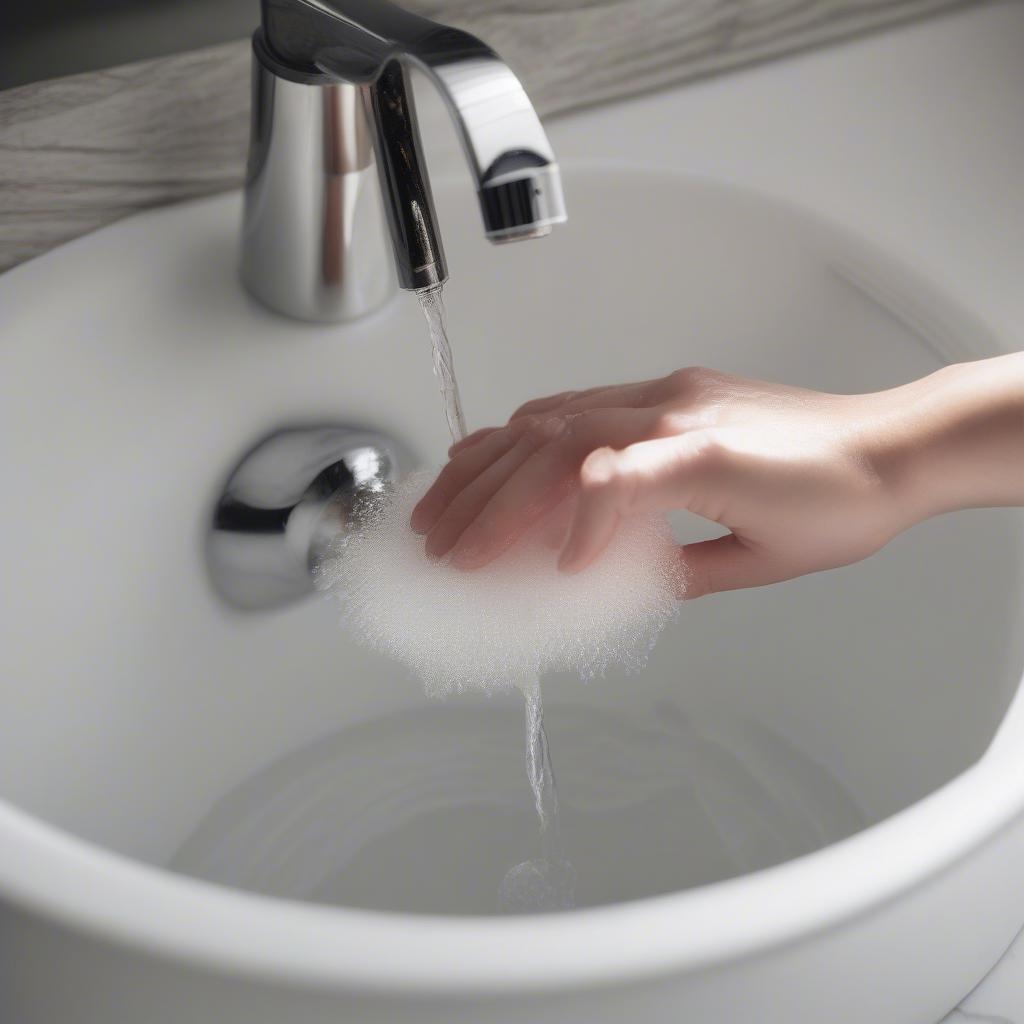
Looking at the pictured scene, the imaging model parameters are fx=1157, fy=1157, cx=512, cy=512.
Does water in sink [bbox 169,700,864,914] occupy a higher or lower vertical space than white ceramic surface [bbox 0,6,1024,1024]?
lower

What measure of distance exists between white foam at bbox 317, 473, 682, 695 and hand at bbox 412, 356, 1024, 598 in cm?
1

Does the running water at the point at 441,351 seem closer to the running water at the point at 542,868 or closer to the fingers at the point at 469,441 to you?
the fingers at the point at 469,441

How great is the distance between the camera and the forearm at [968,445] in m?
0.48

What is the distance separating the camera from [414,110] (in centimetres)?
48

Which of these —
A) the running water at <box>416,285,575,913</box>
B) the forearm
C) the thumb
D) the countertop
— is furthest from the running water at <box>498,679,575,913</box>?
the countertop

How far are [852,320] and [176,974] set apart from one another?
501 mm

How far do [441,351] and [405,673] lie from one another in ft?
0.80

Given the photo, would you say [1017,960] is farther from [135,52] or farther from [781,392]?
[135,52]

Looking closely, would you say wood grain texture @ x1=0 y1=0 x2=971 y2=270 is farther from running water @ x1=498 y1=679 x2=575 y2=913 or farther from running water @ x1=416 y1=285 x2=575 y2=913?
running water @ x1=498 y1=679 x2=575 y2=913

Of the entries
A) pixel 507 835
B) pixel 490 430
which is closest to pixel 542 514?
pixel 490 430

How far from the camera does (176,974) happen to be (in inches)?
11.9

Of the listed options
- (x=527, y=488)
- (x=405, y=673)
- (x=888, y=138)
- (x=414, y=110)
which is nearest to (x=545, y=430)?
(x=527, y=488)

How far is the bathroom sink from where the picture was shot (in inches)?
21.8

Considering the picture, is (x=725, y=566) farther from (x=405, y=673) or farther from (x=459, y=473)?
(x=405, y=673)
